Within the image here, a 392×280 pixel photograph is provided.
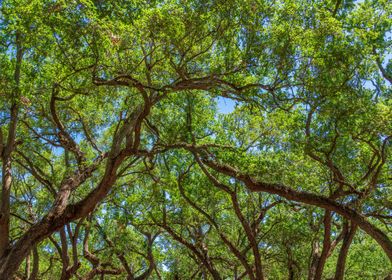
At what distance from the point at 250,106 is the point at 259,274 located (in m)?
4.13

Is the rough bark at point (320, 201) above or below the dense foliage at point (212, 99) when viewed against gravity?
below

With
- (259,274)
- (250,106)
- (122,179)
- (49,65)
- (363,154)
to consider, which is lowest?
(259,274)

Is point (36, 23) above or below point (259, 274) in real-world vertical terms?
above

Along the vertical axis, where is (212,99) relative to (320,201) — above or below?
above

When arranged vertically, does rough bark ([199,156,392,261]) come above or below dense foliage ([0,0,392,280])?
below

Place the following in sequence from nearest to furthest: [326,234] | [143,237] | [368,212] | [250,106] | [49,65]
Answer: [49,65] < [250,106] < [326,234] < [368,212] < [143,237]

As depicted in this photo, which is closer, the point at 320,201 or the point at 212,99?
the point at 320,201

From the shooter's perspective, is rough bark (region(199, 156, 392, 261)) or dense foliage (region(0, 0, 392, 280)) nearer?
dense foliage (region(0, 0, 392, 280))

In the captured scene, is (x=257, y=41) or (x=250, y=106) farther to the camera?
(x=250, y=106)

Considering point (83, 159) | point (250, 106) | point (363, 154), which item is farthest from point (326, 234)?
point (83, 159)

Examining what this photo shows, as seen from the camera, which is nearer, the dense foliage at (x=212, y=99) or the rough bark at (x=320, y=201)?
the dense foliage at (x=212, y=99)

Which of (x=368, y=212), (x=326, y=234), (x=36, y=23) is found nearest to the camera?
(x=36, y=23)

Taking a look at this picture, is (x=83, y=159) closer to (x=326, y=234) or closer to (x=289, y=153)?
(x=289, y=153)

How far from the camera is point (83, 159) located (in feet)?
32.7
